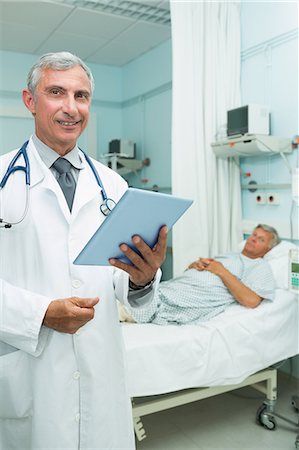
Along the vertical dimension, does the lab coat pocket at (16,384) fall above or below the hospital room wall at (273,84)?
below

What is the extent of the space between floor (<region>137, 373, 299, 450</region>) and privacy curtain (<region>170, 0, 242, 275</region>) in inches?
34.8

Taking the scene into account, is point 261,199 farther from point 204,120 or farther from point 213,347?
point 213,347

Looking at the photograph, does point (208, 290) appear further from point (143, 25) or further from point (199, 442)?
point (143, 25)

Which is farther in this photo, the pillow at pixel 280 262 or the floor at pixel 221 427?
the pillow at pixel 280 262

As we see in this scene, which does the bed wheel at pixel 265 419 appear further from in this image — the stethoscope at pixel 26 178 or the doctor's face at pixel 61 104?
the doctor's face at pixel 61 104

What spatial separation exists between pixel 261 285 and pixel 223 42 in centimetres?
179

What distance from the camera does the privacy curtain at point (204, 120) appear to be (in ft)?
9.22

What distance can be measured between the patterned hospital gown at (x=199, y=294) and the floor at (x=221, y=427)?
0.60 meters

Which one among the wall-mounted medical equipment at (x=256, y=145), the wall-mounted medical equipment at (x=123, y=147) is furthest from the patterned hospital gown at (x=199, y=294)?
the wall-mounted medical equipment at (x=123, y=147)

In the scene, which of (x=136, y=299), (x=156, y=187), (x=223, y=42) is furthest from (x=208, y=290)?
(x=156, y=187)

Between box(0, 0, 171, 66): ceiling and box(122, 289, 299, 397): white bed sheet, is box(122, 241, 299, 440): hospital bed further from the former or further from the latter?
box(0, 0, 171, 66): ceiling

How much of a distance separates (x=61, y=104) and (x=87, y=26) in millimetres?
2937

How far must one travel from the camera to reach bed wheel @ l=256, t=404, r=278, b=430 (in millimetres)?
2199

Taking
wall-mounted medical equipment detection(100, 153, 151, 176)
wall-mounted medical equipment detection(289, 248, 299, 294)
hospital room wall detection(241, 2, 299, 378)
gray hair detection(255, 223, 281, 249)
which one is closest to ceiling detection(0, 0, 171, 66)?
hospital room wall detection(241, 2, 299, 378)
